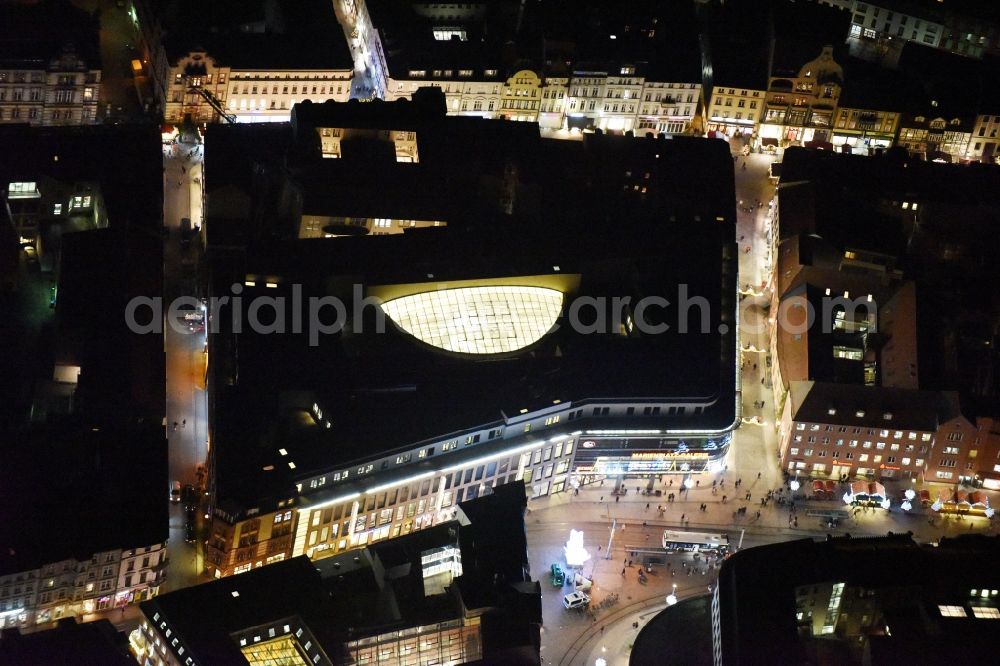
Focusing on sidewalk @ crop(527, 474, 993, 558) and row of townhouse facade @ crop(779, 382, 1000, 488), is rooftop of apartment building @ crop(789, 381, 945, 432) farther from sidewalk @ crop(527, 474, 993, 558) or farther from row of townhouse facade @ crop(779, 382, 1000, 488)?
sidewalk @ crop(527, 474, 993, 558)

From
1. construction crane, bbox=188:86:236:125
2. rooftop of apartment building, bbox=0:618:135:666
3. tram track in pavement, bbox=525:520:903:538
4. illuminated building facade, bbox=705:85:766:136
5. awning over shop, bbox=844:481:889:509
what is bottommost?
rooftop of apartment building, bbox=0:618:135:666

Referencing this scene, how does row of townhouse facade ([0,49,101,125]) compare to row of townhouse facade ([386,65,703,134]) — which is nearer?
row of townhouse facade ([0,49,101,125])

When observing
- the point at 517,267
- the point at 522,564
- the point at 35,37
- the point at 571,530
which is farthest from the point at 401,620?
the point at 35,37

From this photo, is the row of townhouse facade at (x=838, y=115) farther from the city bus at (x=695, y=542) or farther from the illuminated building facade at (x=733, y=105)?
the city bus at (x=695, y=542)

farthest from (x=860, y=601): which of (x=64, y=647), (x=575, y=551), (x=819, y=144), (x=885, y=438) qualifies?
(x=819, y=144)

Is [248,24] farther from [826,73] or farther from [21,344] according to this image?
[826,73]

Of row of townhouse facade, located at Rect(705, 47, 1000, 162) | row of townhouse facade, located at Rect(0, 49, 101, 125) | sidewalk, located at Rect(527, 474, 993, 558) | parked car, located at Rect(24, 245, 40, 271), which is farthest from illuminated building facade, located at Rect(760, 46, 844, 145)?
parked car, located at Rect(24, 245, 40, 271)

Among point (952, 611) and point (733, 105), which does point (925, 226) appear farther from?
point (952, 611)
